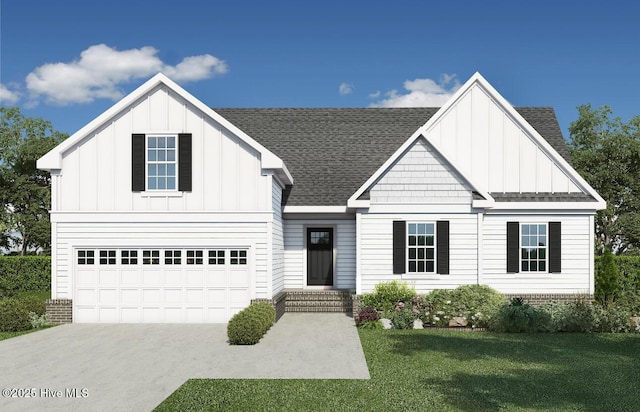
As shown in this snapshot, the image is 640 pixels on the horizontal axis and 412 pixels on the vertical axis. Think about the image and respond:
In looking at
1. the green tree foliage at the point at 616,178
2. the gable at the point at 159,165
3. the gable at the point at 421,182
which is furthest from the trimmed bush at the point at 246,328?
the green tree foliage at the point at 616,178

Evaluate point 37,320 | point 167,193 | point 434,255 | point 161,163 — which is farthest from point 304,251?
point 37,320

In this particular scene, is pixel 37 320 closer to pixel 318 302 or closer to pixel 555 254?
pixel 318 302

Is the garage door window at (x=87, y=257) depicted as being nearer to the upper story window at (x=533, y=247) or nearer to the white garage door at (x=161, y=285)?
the white garage door at (x=161, y=285)

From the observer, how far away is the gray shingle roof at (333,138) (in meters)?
20.7

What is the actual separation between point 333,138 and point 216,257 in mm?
8468

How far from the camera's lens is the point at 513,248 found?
732 inches

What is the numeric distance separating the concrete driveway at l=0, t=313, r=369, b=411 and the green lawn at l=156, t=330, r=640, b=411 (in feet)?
1.83

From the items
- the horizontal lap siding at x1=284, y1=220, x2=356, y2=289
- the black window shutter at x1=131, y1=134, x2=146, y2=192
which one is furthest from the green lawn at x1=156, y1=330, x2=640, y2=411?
the black window shutter at x1=131, y1=134, x2=146, y2=192

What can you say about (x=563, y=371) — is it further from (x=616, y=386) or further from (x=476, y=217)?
(x=476, y=217)

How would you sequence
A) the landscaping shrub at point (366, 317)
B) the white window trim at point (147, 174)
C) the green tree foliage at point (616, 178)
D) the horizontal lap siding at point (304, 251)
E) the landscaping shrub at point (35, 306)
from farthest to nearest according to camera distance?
1. the green tree foliage at point (616, 178)
2. the horizontal lap siding at point (304, 251)
3. the white window trim at point (147, 174)
4. the landscaping shrub at point (35, 306)
5. the landscaping shrub at point (366, 317)

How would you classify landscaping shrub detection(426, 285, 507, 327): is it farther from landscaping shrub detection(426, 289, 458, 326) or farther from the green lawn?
the green lawn

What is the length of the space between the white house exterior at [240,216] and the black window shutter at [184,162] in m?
0.03

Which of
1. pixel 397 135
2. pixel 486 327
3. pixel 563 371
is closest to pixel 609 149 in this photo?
pixel 397 135

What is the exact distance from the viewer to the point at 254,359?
12.0 metres
